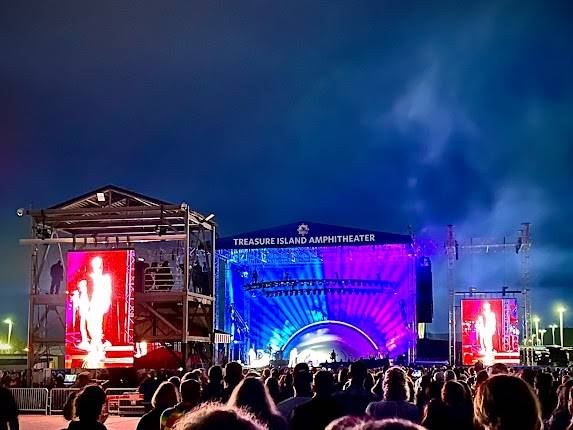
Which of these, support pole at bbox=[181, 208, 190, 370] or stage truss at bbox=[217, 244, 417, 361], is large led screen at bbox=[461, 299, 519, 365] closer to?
stage truss at bbox=[217, 244, 417, 361]

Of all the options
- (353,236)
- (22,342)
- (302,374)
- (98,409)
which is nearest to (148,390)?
(302,374)

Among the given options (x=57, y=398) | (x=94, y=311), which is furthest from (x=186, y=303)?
(x=57, y=398)

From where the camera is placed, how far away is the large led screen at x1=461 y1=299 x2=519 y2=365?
129 feet

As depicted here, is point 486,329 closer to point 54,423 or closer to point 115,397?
point 115,397

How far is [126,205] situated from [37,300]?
14.9ft

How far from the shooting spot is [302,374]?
826 centimetres

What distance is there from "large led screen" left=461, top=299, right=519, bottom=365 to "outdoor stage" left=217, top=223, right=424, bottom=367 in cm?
463

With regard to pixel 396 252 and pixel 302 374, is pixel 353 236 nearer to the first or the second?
pixel 396 252

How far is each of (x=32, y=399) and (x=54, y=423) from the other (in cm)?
462

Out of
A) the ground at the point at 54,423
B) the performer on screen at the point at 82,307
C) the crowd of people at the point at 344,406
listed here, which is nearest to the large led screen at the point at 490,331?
the performer on screen at the point at 82,307

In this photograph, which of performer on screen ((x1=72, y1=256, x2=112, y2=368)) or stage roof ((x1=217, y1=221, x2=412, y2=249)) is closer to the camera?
performer on screen ((x1=72, y1=256, x2=112, y2=368))

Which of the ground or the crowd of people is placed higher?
the crowd of people

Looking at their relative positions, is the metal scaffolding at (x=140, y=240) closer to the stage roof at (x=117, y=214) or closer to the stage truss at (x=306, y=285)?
the stage roof at (x=117, y=214)

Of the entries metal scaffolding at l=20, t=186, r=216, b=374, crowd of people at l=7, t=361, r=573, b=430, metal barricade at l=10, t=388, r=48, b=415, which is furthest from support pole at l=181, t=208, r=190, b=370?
crowd of people at l=7, t=361, r=573, b=430
